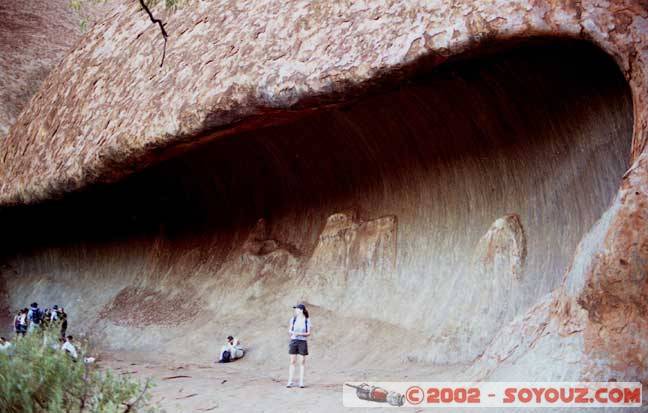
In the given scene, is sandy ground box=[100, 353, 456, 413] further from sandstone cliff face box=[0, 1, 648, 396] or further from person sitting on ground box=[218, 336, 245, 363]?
sandstone cliff face box=[0, 1, 648, 396]

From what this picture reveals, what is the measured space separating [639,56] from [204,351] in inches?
328

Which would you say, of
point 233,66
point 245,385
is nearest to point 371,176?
point 233,66

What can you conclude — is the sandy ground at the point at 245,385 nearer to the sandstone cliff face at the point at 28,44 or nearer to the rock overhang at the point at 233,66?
the rock overhang at the point at 233,66

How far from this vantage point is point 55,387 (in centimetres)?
568

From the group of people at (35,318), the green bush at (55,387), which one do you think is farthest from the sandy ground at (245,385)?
the group of people at (35,318)

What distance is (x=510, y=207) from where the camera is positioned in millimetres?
10148

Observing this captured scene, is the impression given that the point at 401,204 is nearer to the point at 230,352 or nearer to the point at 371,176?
the point at 371,176

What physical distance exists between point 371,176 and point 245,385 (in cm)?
414

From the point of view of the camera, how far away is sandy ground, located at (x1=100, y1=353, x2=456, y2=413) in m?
8.30

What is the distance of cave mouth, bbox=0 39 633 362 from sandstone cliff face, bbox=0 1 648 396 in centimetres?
3

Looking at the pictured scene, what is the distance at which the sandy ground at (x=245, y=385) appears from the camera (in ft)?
27.2

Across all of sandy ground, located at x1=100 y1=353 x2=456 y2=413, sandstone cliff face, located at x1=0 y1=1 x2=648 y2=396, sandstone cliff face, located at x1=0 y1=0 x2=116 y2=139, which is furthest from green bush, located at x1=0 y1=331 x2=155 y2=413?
sandstone cliff face, located at x1=0 y1=0 x2=116 y2=139

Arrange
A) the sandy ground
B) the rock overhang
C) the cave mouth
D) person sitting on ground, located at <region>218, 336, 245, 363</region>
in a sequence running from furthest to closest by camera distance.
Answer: person sitting on ground, located at <region>218, 336, 245, 363</region> → the cave mouth → the sandy ground → the rock overhang

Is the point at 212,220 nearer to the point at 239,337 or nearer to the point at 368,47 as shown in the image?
the point at 239,337
